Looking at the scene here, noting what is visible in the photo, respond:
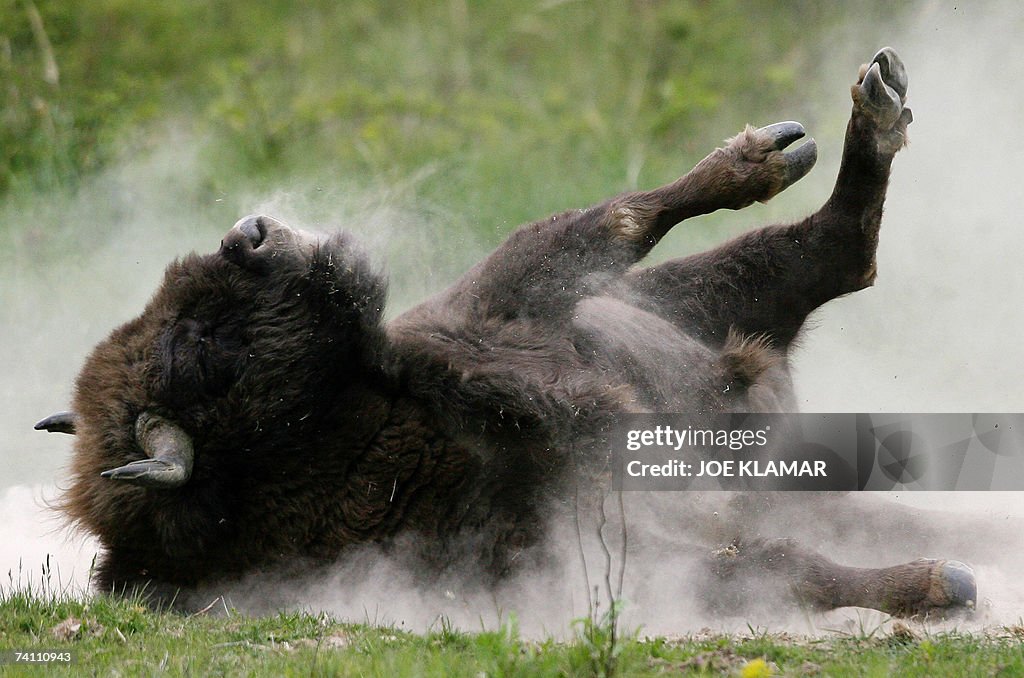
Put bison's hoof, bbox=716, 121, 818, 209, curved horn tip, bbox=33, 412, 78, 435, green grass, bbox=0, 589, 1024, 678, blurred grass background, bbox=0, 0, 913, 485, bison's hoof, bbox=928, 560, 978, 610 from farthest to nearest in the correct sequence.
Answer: blurred grass background, bbox=0, 0, 913, 485
bison's hoof, bbox=716, 121, 818, 209
curved horn tip, bbox=33, 412, 78, 435
bison's hoof, bbox=928, 560, 978, 610
green grass, bbox=0, 589, 1024, 678

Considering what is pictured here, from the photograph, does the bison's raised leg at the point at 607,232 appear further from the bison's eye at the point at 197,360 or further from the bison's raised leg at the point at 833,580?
the bison's raised leg at the point at 833,580

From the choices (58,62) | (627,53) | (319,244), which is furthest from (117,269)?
(627,53)

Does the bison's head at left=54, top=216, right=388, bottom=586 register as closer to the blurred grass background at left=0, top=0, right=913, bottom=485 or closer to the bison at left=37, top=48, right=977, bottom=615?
the bison at left=37, top=48, right=977, bottom=615

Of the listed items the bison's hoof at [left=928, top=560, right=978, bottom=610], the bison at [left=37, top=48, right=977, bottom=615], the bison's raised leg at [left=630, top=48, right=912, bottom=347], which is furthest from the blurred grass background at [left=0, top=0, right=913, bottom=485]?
the bison's hoof at [left=928, top=560, right=978, bottom=610]

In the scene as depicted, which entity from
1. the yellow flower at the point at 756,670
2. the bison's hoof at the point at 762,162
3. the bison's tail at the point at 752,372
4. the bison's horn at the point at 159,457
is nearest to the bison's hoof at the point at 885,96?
the bison's hoof at the point at 762,162

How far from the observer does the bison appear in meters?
4.93

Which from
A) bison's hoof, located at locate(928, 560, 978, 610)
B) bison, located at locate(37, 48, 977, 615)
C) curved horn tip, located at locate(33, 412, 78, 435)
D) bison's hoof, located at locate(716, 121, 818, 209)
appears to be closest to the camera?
bison's hoof, located at locate(928, 560, 978, 610)

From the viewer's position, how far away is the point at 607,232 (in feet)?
18.4

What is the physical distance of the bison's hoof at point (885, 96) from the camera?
17.7 ft

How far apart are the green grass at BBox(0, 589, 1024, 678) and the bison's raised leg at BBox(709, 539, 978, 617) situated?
0.26 metres

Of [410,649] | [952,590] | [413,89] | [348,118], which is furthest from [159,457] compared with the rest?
[413,89]

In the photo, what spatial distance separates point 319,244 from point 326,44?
9.05m

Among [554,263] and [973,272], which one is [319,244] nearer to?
[554,263]

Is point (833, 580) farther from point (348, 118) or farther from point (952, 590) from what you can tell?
point (348, 118)
